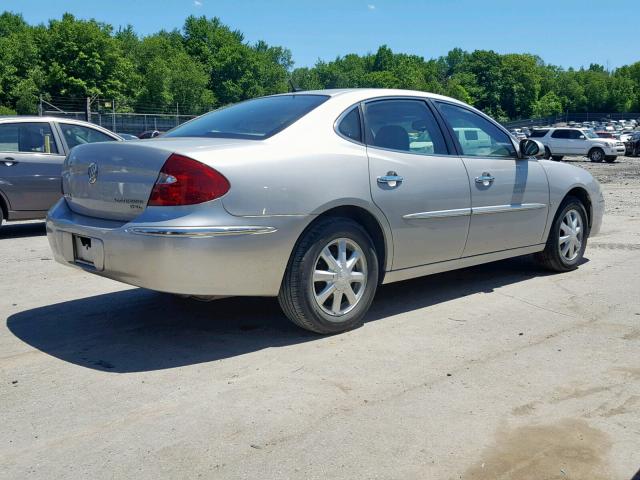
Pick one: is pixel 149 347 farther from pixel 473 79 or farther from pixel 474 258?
pixel 473 79

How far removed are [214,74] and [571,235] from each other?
395 feet

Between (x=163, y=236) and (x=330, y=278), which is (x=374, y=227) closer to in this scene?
(x=330, y=278)

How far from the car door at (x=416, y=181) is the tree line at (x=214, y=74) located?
2324cm

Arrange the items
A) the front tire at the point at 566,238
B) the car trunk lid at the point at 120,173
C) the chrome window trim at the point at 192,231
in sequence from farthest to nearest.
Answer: the front tire at the point at 566,238, the car trunk lid at the point at 120,173, the chrome window trim at the point at 192,231

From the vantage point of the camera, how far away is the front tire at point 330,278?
4.43 metres

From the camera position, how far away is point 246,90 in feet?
395

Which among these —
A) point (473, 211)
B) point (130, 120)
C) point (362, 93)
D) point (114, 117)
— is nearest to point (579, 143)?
point (130, 120)

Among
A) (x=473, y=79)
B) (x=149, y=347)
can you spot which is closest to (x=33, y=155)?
(x=149, y=347)

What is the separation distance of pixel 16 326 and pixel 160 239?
1.59 metres

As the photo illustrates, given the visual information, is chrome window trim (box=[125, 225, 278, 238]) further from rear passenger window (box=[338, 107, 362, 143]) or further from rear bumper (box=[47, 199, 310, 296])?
rear passenger window (box=[338, 107, 362, 143])

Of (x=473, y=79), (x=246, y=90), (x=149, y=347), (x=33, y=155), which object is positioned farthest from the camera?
(x=473, y=79)

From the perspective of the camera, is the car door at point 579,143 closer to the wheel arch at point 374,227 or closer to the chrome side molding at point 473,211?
the chrome side molding at point 473,211

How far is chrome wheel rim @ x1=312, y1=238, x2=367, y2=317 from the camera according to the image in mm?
4559

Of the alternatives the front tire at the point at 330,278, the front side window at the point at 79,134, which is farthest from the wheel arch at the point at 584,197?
the front side window at the point at 79,134
